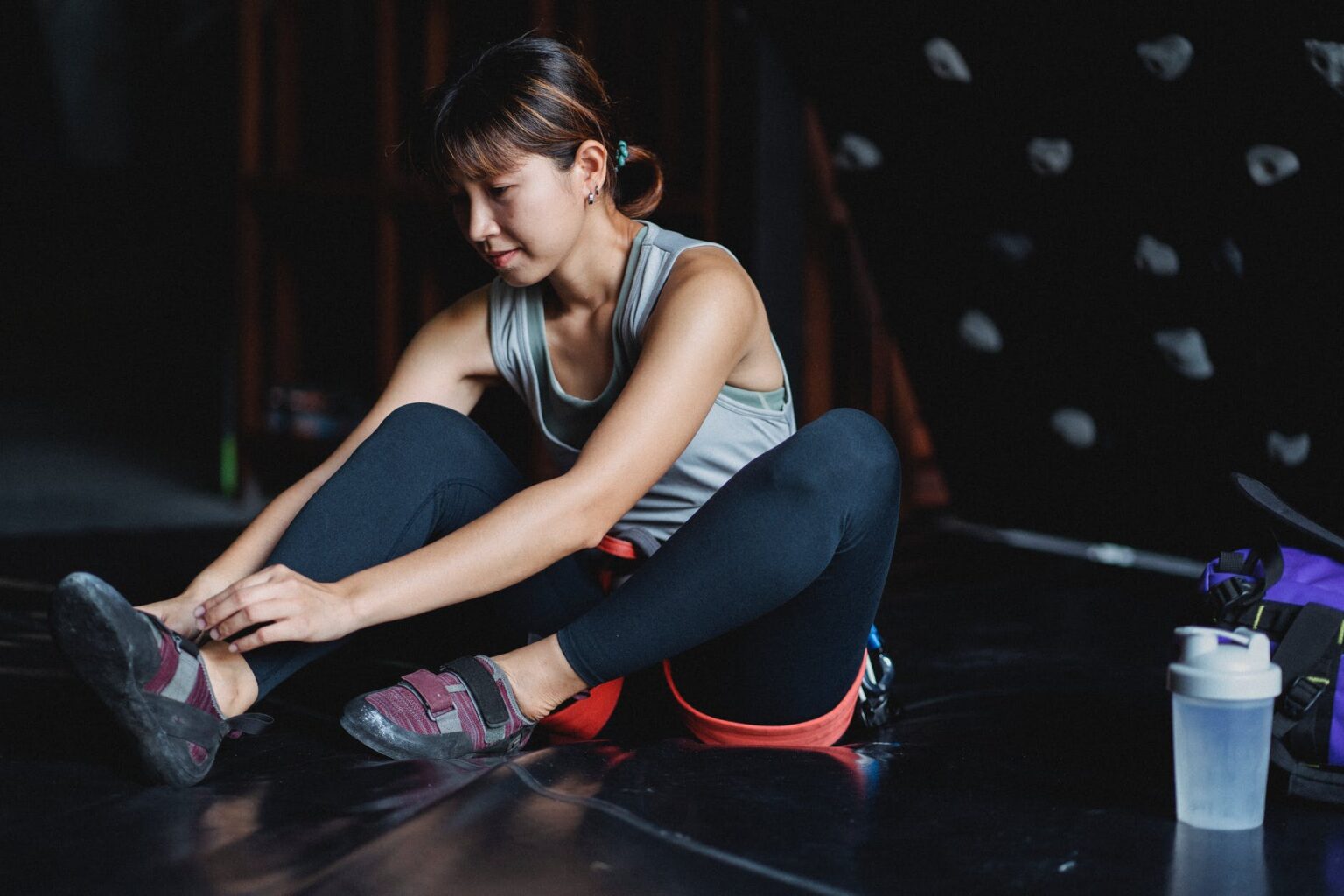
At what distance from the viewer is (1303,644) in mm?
1119

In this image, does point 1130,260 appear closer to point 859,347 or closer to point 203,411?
point 859,347

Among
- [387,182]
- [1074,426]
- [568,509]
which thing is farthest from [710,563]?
[387,182]

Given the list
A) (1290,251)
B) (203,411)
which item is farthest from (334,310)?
(1290,251)

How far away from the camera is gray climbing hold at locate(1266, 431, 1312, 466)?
220 cm

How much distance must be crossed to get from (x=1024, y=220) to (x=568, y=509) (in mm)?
1542

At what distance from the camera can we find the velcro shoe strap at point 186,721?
1.09 metres

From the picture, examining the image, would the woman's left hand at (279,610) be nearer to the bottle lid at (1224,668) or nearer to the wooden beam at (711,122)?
the bottle lid at (1224,668)

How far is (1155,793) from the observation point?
117cm

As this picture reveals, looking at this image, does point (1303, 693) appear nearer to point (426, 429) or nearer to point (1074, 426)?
point (426, 429)

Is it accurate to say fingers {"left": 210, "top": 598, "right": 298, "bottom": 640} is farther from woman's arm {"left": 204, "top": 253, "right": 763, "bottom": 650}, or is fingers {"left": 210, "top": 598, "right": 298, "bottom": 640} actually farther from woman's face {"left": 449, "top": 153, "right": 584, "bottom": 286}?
woman's face {"left": 449, "top": 153, "right": 584, "bottom": 286}

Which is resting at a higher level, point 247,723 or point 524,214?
point 524,214

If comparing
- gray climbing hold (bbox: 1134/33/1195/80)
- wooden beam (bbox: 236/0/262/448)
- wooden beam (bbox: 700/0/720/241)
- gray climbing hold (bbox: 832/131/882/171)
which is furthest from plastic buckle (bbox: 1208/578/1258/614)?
wooden beam (bbox: 236/0/262/448)

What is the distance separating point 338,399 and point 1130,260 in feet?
6.86

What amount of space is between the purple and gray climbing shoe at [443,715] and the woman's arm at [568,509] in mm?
76
